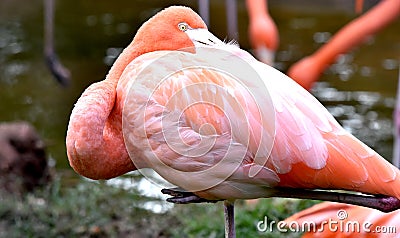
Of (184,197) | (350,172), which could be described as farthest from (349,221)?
(184,197)

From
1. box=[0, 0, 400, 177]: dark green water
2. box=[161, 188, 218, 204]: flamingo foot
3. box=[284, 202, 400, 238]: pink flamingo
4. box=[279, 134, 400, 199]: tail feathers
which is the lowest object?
box=[0, 0, 400, 177]: dark green water

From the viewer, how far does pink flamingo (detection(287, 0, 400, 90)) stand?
15.8ft

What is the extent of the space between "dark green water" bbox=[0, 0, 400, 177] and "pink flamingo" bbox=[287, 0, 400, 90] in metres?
0.64

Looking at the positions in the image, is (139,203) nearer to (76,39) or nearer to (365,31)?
(365,31)

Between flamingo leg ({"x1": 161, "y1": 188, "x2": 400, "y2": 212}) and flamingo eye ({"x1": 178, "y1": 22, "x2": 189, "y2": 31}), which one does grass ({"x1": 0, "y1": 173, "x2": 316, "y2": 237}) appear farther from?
flamingo eye ({"x1": 178, "y1": 22, "x2": 189, "y2": 31})

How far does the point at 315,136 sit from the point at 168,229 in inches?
59.6

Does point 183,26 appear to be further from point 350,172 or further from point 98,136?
point 350,172

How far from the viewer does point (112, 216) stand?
12.3 feet

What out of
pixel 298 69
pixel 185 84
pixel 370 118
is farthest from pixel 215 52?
pixel 370 118

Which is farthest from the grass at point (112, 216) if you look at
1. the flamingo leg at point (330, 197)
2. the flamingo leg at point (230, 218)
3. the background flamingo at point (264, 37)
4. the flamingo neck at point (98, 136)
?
the background flamingo at point (264, 37)

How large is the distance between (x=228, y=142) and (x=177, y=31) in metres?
0.43

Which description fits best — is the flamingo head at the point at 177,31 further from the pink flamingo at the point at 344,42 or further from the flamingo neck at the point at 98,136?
the pink flamingo at the point at 344,42

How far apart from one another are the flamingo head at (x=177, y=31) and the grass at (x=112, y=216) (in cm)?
124

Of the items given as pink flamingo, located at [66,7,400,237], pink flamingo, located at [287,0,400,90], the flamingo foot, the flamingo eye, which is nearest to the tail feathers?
pink flamingo, located at [66,7,400,237]
